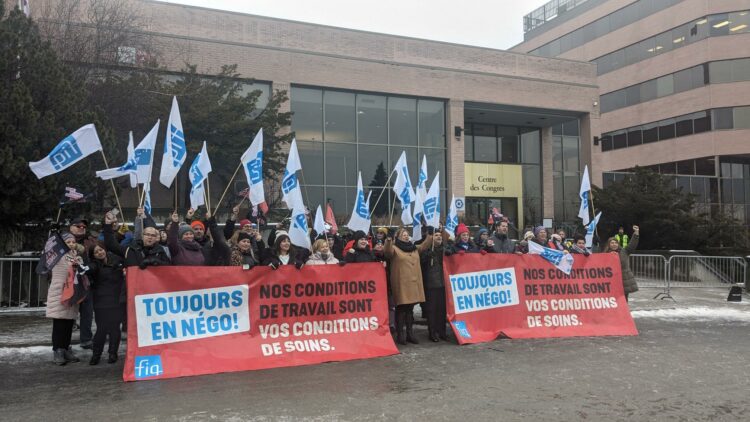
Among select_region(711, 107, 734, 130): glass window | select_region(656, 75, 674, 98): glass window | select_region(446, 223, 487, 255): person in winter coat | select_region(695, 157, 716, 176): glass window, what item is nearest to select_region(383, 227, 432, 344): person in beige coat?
select_region(446, 223, 487, 255): person in winter coat

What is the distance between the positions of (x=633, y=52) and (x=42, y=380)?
46.4 metres

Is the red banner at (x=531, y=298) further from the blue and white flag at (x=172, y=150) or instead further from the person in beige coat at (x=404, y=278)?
the blue and white flag at (x=172, y=150)

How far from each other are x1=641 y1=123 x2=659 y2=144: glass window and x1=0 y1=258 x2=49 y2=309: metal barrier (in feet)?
139

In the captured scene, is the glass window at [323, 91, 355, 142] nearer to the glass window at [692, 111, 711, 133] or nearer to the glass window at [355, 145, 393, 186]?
the glass window at [355, 145, 393, 186]

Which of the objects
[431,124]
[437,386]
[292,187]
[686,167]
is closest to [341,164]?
[431,124]

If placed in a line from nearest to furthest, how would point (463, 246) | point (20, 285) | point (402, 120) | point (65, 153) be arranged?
point (65, 153)
point (463, 246)
point (20, 285)
point (402, 120)

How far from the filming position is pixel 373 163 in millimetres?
24797

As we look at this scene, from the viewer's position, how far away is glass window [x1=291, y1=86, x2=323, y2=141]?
23.3 m

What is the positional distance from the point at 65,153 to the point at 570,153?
29597 millimetres

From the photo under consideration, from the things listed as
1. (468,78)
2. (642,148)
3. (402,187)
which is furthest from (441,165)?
(642,148)

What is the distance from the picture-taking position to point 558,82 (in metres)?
28.7

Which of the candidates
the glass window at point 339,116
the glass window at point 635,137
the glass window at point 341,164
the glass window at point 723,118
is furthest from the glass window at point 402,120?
the glass window at point 635,137

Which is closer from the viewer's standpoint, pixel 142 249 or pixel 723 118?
pixel 142 249

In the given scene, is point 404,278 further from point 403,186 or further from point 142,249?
point 142,249
